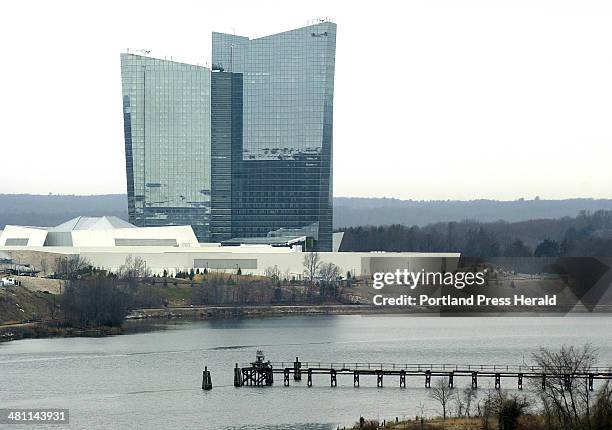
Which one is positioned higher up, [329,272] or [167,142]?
[167,142]

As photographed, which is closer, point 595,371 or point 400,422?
point 400,422

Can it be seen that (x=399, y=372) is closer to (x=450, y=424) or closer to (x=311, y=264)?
(x=450, y=424)

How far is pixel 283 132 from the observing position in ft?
497

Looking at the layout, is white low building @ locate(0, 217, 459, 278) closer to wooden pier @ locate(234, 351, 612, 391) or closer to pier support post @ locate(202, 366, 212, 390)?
wooden pier @ locate(234, 351, 612, 391)

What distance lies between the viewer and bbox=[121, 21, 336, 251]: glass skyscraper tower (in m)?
150

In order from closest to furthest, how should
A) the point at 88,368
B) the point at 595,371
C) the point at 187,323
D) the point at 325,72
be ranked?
1. the point at 595,371
2. the point at 88,368
3. the point at 187,323
4. the point at 325,72

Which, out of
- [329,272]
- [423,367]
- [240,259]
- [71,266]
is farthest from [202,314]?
[423,367]

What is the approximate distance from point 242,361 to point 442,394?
16182 millimetres

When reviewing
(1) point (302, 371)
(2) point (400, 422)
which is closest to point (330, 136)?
(1) point (302, 371)

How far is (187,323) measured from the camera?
9538cm

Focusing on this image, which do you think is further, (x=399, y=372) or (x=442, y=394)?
(x=399, y=372)

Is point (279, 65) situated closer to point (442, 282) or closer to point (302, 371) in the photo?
point (442, 282)

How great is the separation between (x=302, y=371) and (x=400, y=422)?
13434mm

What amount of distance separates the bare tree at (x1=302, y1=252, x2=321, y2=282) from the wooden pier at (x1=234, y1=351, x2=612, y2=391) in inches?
2536
